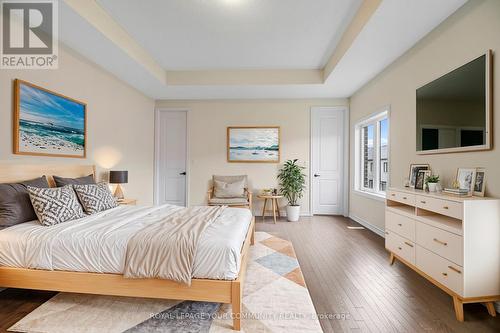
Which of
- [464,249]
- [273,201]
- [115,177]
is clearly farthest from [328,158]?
[115,177]

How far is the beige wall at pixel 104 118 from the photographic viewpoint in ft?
7.61

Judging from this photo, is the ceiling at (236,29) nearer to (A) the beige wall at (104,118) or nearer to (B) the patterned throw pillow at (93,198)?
(A) the beige wall at (104,118)

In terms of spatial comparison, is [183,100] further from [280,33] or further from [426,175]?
[426,175]

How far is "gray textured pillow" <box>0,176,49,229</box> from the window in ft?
14.7

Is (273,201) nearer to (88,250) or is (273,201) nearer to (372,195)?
(372,195)

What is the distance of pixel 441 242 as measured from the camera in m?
1.92

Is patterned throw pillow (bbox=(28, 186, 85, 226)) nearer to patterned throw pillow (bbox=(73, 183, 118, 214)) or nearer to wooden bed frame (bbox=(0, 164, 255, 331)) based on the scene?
patterned throw pillow (bbox=(73, 183, 118, 214))

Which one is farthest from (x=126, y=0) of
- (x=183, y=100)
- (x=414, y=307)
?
(x=414, y=307)

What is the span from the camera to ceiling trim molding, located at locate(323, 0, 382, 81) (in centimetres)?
236

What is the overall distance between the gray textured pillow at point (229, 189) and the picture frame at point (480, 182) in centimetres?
349

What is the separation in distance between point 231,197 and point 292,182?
52.0 inches

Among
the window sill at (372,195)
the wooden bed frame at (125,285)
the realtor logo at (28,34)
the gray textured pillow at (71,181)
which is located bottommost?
the wooden bed frame at (125,285)

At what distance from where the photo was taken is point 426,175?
2.60 m

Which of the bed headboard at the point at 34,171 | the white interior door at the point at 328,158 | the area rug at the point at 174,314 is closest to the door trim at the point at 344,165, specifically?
the white interior door at the point at 328,158
